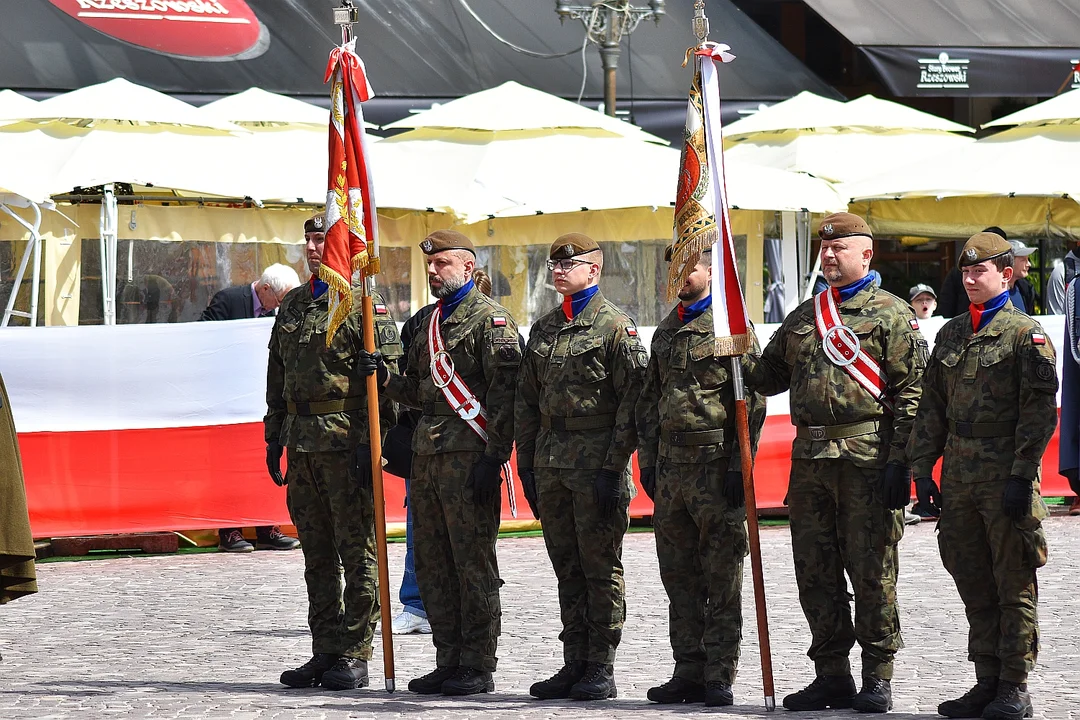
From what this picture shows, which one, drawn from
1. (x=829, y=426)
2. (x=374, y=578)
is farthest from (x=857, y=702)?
(x=374, y=578)

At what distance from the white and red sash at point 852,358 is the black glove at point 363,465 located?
2.05 metres

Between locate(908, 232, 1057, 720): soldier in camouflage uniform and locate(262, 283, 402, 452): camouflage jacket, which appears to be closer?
locate(908, 232, 1057, 720): soldier in camouflage uniform

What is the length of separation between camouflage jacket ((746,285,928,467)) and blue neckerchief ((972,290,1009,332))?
29 centimetres

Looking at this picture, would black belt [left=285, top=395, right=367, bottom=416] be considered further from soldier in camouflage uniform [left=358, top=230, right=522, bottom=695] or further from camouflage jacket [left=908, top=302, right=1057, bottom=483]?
camouflage jacket [left=908, top=302, right=1057, bottom=483]

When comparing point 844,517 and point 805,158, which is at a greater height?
point 805,158

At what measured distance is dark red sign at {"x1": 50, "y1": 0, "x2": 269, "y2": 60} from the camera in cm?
2134

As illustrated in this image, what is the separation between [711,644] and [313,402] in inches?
83.2

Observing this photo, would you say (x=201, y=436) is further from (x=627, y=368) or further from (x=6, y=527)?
(x=627, y=368)

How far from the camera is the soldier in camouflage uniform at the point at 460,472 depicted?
24.8ft

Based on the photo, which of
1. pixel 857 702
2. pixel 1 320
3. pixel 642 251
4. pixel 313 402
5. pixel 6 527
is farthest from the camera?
pixel 642 251

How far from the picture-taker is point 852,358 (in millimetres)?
7027

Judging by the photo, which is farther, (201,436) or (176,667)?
(201,436)

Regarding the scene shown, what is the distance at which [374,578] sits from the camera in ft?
25.8

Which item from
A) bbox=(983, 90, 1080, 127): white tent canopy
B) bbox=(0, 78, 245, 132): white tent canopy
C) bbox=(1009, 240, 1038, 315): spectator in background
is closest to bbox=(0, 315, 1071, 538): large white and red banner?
bbox=(0, 78, 245, 132): white tent canopy
